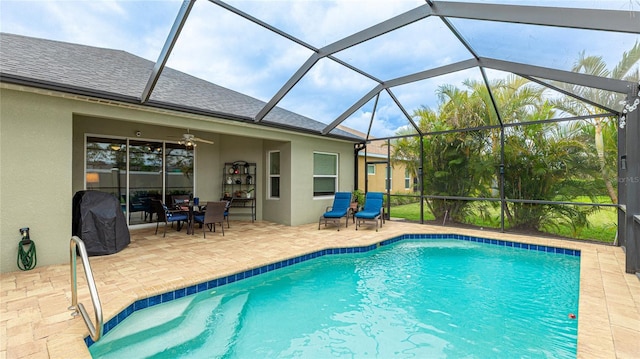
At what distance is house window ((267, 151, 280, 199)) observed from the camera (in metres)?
9.70

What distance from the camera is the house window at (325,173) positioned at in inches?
394

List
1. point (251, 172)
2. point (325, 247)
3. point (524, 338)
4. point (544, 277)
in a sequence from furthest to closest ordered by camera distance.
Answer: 1. point (251, 172)
2. point (325, 247)
3. point (544, 277)
4. point (524, 338)

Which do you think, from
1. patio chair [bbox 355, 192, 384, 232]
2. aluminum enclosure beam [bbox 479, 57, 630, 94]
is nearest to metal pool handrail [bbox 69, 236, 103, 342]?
patio chair [bbox 355, 192, 384, 232]

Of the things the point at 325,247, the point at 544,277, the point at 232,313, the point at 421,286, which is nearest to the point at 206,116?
the point at 325,247

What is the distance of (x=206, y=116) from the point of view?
6.62 metres

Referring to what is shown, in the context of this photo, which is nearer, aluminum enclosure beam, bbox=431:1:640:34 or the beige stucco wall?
aluminum enclosure beam, bbox=431:1:640:34

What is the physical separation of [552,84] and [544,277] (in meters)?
4.05

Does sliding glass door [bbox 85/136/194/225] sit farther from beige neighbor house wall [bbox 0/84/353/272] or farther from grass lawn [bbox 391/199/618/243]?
grass lawn [bbox 391/199/618/243]

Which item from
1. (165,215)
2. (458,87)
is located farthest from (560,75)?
(165,215)

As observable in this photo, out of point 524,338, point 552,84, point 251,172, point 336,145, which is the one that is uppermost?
point 552,84

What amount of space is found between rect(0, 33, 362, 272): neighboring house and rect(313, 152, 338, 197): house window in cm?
4

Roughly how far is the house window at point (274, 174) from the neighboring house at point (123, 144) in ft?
0.11

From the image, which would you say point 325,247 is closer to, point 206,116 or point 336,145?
point 206,116

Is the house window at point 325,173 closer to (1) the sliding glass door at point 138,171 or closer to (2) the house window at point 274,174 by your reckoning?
(2) the house window at point 274,174
